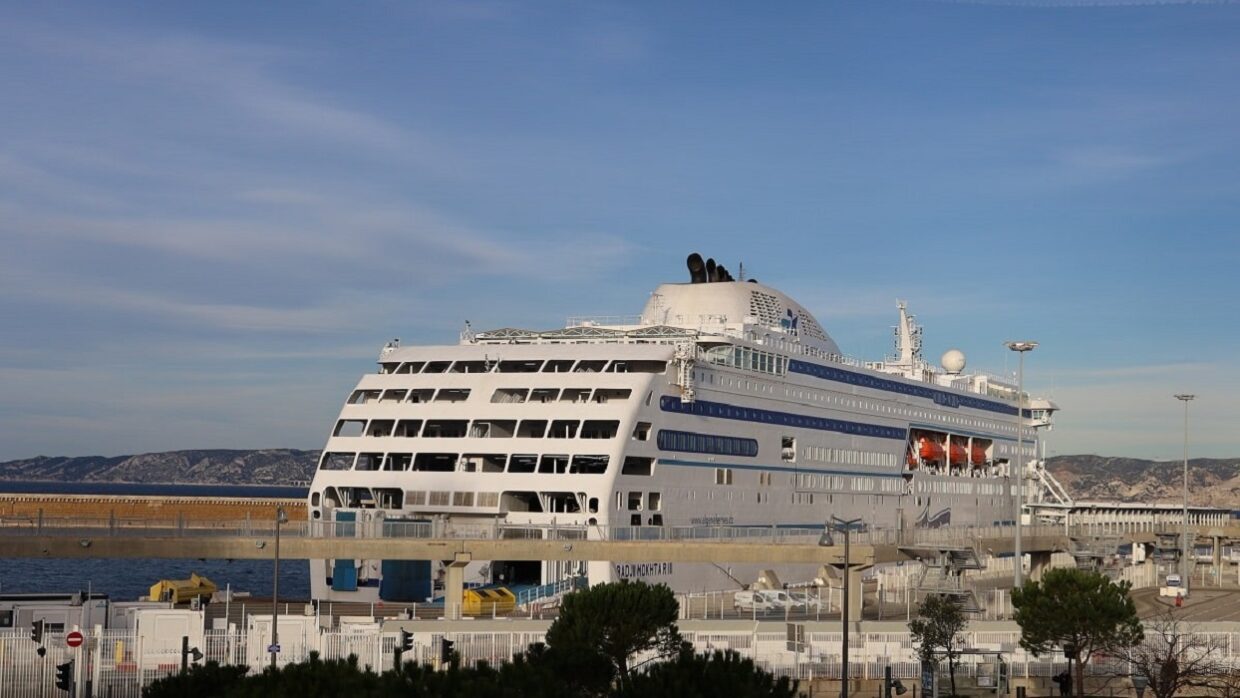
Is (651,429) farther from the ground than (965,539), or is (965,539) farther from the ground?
(651,429)

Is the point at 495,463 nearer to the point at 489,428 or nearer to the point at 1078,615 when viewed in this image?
the point at 489,428

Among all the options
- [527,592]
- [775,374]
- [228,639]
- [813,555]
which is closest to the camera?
[228,639]

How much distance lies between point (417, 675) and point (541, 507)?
3498cm

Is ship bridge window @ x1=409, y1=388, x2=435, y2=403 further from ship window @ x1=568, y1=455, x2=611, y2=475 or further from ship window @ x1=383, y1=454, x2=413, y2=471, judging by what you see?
ship window @ x1=568, y1=455, x2=611, y2=475

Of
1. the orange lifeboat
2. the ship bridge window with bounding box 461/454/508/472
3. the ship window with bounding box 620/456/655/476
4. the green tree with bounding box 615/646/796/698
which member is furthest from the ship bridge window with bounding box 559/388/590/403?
the green tree with bounding box 615/646/796/698

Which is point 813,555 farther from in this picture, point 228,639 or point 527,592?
point 228,639

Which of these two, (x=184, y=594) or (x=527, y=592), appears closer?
(x=527, y=592)

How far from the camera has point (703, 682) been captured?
23219 mm

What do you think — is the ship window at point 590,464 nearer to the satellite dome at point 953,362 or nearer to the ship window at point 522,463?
the ship window at point 522,463

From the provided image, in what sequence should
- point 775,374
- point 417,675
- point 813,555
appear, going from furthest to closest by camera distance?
point 775,374
point 813,555
point 417,675

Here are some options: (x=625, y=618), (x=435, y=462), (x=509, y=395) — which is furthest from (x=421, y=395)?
(x=625, y=618)

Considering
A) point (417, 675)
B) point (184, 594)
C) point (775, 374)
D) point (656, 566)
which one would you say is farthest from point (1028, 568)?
point (417, 675)

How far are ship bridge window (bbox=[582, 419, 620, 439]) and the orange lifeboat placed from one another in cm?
3304

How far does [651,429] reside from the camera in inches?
2292
